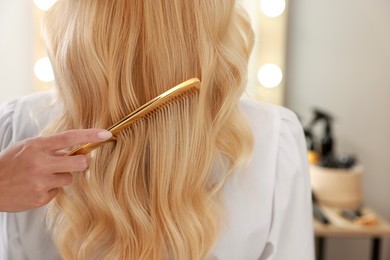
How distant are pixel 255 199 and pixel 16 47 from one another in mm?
1125

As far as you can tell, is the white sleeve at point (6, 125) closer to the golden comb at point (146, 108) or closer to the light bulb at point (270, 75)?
the golden comb at point (146, 108)

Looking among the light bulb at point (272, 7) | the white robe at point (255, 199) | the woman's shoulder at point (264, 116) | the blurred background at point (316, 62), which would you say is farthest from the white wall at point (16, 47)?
the woman's shoulder at point (264, 116)

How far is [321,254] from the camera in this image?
5.56ft

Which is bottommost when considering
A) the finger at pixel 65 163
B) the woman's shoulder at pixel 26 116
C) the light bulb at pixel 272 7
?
the finger at pixel 65 163

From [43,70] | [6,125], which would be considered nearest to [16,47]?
[43,70]

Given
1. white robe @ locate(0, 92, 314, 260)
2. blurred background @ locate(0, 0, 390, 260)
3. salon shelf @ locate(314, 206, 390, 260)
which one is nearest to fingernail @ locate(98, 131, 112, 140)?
white robe @ locate(0, 92, 314, 260)

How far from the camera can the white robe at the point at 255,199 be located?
2.21ft

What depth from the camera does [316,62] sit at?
1.63 metres

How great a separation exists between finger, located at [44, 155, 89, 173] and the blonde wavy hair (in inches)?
3.0

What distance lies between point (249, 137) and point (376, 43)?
1.15 m

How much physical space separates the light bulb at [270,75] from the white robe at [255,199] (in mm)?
919

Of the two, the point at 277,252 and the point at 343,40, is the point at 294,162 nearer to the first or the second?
the point at 277,252

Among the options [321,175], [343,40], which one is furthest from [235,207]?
[343,40]

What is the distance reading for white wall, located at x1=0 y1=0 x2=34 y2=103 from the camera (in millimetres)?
1535
